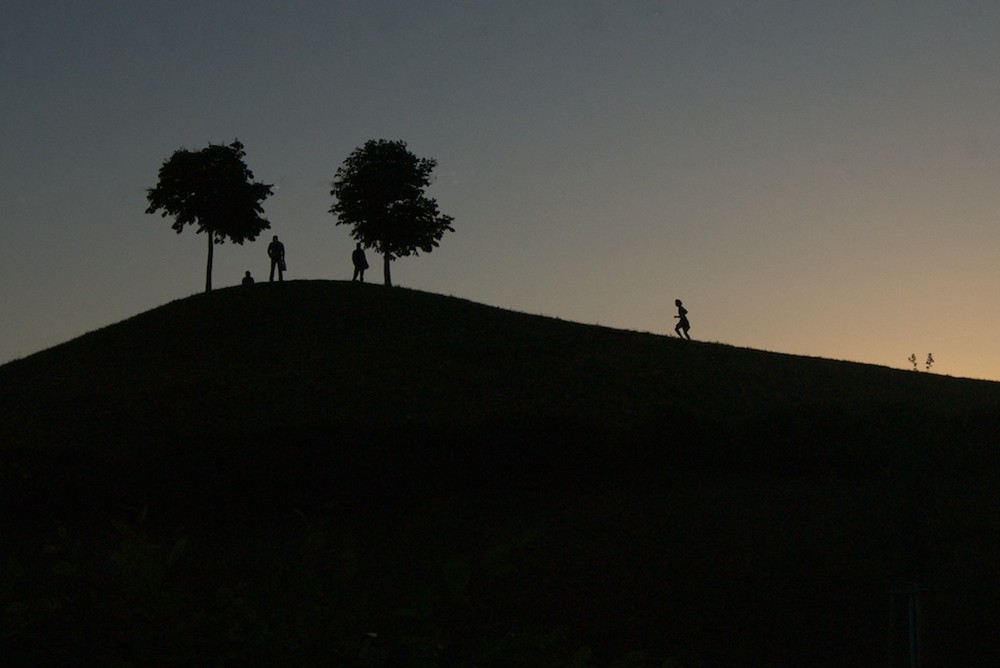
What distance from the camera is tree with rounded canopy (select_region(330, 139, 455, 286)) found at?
62000 millimetres

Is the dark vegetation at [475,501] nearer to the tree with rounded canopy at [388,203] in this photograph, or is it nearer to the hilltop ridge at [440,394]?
the hilltop ridge at [440,394]

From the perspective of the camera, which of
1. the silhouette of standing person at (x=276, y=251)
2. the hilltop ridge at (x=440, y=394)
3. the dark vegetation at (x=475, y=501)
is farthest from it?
the silhouette of standing person at (x=276, y=251)

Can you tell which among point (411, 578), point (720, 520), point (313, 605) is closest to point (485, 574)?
point (313, 605)

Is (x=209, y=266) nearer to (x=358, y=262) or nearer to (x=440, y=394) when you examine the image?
(x=358, y=262)

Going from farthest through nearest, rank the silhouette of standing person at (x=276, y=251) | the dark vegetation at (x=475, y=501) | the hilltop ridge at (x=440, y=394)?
the silhouette of standing person at (x=276, y=251)
the hilltop ridge at (x=440, y=394)
the dark vegetation at (x=475, y=501)

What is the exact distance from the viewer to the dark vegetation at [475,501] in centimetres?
389

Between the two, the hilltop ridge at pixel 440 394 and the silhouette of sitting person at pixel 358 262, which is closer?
the hilltop ridge at pixel 440 394

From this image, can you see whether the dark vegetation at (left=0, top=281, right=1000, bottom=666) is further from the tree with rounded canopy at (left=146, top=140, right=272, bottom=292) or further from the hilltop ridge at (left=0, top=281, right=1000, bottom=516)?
the tree with rounded canopy at (left=146, top=140, right=272, bottom=292)

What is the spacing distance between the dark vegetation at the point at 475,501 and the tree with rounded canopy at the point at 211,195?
9.02 meters

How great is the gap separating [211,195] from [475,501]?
3433 cm

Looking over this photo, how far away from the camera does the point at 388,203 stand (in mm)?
62094

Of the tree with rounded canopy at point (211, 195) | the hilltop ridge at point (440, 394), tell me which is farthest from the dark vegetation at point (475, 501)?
the tree with rounded canopy at point (211, 195)

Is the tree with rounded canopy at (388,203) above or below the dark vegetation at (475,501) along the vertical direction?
above

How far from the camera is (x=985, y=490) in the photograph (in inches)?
1052
